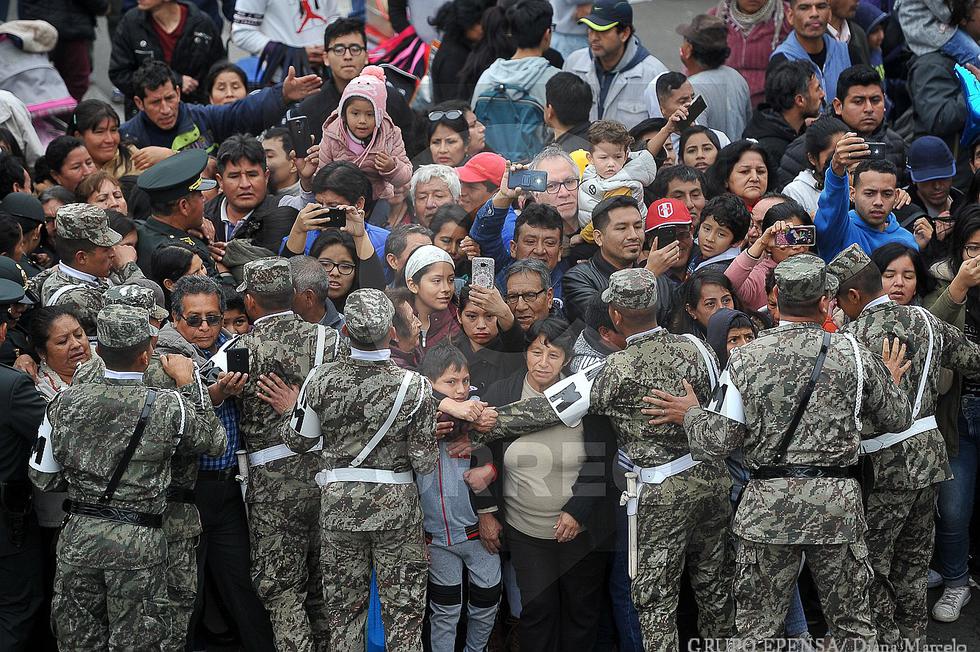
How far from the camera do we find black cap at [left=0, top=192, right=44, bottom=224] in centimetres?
622

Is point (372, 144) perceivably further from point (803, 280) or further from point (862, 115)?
point (803, 280)

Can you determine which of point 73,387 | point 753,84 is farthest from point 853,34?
point 73,387

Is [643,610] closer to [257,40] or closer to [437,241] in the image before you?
[437,241]

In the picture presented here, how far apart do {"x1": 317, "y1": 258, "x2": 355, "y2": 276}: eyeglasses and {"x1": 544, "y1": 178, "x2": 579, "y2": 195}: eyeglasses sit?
134cm

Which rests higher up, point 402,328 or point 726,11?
point 726,11

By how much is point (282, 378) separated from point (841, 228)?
319 cm

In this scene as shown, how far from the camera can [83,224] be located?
583 centimetres

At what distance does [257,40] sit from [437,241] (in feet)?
10.9

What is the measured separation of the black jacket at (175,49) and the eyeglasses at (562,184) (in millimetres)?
3509

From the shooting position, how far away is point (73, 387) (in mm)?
4871

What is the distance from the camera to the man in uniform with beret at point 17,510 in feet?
16.8

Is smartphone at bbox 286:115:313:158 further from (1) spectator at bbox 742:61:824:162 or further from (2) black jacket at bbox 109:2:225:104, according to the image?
(1) spectator at bbox 742:61:824:162

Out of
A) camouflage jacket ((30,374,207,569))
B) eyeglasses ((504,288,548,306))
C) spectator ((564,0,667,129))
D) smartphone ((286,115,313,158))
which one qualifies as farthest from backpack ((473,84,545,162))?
camouflage jacket ((30,374,207,569))

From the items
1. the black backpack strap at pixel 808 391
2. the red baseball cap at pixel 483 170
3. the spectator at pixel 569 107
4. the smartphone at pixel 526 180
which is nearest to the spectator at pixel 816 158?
the spectator at pixel 569 107
